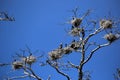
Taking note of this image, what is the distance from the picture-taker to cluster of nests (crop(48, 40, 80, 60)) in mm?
9155

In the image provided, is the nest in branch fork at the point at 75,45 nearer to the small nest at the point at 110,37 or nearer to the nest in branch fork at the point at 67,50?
the nest in branch fork at the point at 67,50

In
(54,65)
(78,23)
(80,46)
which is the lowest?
(54,65)

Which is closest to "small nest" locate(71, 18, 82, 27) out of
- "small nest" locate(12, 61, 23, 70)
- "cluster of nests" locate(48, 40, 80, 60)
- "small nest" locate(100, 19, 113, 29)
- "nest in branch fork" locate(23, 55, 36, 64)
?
"cluster of nests" locate(48, 40, 80, 60)

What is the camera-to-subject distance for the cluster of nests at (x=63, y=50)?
9155 millimetres

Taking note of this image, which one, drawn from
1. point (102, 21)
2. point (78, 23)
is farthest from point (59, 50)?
point (102, 21)

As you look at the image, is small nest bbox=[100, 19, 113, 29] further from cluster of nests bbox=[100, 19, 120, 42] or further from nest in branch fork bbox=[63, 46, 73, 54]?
nest in branch fork bbox=[63, 46, 73, 54]

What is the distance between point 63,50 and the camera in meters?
9.58

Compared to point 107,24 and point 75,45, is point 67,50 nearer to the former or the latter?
point 75,45

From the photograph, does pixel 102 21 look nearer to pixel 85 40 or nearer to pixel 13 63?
pixel 85 40

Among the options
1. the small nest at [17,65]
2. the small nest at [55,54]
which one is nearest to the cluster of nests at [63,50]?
the small nest at [55,54]

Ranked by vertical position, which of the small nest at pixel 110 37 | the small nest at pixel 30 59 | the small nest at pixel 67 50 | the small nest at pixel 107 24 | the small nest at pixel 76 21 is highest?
the small nest at pixel 76 21

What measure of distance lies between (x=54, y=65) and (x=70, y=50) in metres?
0.84

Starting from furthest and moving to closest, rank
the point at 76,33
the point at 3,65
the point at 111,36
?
the point at 76,33, the point at 111,36, the point at 3,65

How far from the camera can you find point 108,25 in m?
9.30
